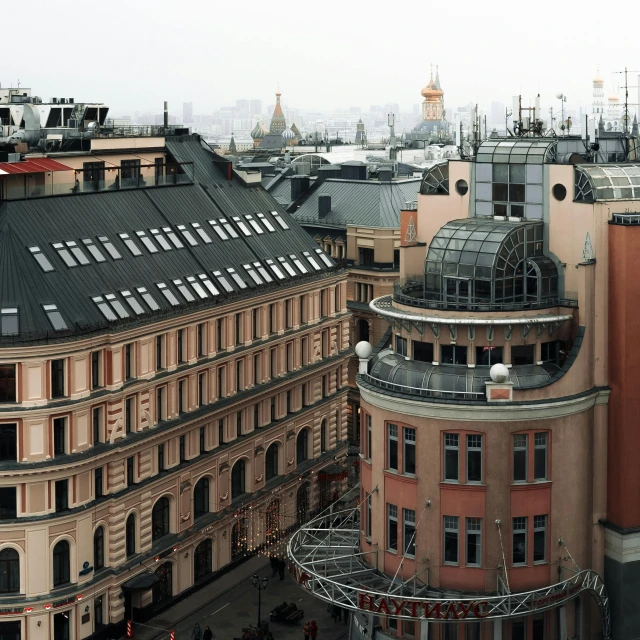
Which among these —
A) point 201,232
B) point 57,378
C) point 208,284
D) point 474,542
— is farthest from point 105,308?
point 474,542

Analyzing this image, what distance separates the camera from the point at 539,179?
86875 mm

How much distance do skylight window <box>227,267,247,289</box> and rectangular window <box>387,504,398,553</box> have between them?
29.1 m

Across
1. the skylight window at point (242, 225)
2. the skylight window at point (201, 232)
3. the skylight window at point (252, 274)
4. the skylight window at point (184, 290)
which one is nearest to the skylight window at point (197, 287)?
the skylight window at point (184, 290)

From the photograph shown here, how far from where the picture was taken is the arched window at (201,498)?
338ft

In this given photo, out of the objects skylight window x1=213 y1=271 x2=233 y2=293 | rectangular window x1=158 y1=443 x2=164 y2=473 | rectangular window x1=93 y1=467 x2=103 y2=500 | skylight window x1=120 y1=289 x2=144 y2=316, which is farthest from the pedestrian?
skylight window x1=120 y1=289 x2=144 y2=316

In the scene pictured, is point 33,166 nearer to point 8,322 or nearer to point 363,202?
point 8,322

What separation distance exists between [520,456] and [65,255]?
3410cm

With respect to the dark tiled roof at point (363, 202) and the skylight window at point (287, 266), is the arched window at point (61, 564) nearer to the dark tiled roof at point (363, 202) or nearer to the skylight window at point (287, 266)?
the skylight window at point (287, 266)

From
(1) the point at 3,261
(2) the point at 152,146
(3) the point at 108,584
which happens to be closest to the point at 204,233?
(2) the point at 152,146

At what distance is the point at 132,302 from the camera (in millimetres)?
94938

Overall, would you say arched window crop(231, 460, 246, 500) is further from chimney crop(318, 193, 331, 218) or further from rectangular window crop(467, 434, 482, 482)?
chimney crop(318, 193, 331, 218)

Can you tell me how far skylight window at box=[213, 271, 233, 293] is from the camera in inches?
4151

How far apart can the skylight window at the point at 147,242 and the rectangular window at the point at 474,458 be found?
32.7 m

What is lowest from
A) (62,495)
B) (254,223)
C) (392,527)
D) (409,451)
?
(392,527)
